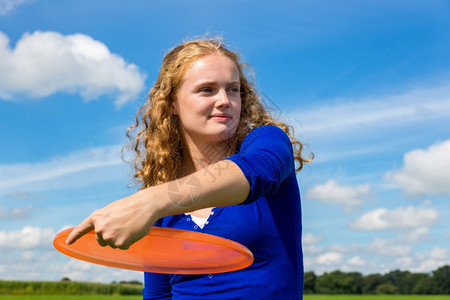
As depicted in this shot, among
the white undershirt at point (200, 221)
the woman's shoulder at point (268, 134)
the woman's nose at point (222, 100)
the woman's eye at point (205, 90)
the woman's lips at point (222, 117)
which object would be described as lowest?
the white undershirt at point (200, 221)

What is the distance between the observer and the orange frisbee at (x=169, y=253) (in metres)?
2.78

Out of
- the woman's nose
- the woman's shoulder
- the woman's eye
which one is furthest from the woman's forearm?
the woman's eye

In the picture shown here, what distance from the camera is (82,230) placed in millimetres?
2053

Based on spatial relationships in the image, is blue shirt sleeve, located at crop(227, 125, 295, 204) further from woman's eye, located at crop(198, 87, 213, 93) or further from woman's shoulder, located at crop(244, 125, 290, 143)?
woman's eye, located at crop(198, 87, 213, 93)

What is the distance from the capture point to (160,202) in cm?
197

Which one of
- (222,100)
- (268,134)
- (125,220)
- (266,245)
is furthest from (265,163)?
(222,100)

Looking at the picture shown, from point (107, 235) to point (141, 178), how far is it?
276cm

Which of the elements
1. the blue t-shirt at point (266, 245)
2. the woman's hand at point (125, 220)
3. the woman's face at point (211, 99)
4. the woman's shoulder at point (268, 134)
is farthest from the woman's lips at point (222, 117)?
the woman's hand at point (125, 220)

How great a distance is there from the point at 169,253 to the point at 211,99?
1142 millimetres

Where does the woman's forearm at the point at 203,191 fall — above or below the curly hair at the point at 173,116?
below

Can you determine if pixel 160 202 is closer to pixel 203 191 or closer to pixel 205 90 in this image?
pixel 203 191

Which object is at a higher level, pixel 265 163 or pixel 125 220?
pixel 265 163

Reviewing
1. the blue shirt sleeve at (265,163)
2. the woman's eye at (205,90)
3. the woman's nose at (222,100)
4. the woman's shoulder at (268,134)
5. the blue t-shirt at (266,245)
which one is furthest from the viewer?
the woman's eye at (205,90)

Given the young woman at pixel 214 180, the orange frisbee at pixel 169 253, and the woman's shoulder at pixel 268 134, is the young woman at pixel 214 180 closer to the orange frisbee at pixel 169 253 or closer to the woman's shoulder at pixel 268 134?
the woman's shoulder at pixel 268 134
